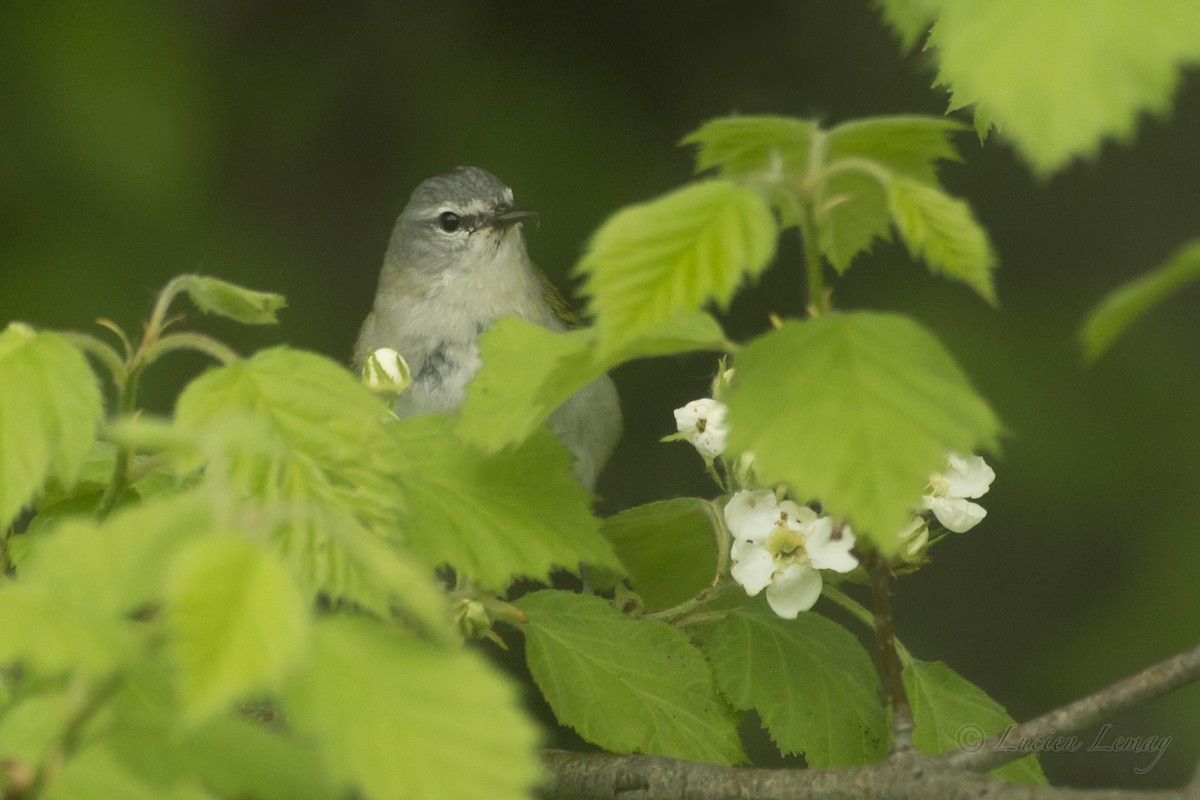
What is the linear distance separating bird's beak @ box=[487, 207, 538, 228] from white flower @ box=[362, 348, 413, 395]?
183cm

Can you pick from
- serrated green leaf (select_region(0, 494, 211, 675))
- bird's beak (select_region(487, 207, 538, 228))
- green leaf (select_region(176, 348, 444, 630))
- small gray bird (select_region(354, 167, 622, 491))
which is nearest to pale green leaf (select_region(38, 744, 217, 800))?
serrated green leaf (select_region(0, 494, 211, 675))

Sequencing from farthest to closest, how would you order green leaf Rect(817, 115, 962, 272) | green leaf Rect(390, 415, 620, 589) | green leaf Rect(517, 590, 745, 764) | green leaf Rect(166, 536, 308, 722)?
green leaf Rect(517, 590, 745, 764)
green leaf Rect(390, 415, 620, 589)
green leaf Rect(817, 115, 962, 272)
green leaf Rect(166, 536, 308, 722)

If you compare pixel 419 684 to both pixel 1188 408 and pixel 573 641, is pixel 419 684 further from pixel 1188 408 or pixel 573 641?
pixel 1188 408

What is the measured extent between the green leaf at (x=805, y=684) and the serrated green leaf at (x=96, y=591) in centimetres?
99

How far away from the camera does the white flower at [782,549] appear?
1590 mm

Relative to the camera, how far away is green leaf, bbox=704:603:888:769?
1.72 meters

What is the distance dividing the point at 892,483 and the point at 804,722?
720mm

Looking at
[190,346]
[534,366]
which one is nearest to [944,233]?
[534,366]

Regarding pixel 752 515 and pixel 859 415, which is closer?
pixel 859 415

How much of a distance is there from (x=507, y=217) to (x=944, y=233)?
2594mm

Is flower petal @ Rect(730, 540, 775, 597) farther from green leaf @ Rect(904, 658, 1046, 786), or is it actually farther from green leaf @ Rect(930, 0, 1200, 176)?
green leaf @ Rect(930, 0, 1200, 176)

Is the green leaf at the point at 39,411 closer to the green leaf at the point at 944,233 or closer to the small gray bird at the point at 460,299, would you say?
the green leaf at the point at 944,233

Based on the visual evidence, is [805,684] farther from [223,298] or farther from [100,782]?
[100,782]

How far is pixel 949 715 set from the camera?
1.69m
